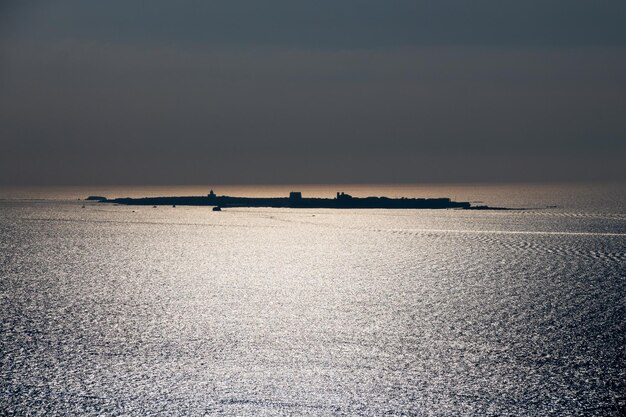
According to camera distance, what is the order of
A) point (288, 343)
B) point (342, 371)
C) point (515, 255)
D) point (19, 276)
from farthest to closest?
1. point (515, 255)
2. point (19, 276)
3. point (288, 343)
4. point (342, 371)

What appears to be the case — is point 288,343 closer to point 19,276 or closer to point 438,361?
point 438,361

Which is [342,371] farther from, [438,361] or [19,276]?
[19,276]

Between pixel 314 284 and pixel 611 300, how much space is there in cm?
1571

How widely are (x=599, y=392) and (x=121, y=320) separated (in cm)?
1687

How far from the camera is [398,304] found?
29516mm

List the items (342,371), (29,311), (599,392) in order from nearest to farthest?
(599,392) → (342,371) → (29,311)

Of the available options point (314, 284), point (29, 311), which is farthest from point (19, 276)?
point (314, 284)

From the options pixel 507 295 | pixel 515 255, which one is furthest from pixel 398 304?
pixel 515 255

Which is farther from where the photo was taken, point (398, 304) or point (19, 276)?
point (19, 276)

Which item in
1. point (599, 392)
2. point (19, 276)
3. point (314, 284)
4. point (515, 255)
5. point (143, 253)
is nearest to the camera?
point (599, 392)

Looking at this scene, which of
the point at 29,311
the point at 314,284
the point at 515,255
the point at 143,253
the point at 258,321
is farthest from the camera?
the point at 143,253

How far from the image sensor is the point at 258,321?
24562mm

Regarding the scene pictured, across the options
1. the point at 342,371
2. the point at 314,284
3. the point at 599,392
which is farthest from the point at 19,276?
the point at 599,392

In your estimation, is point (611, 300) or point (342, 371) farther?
point (611, 300)
